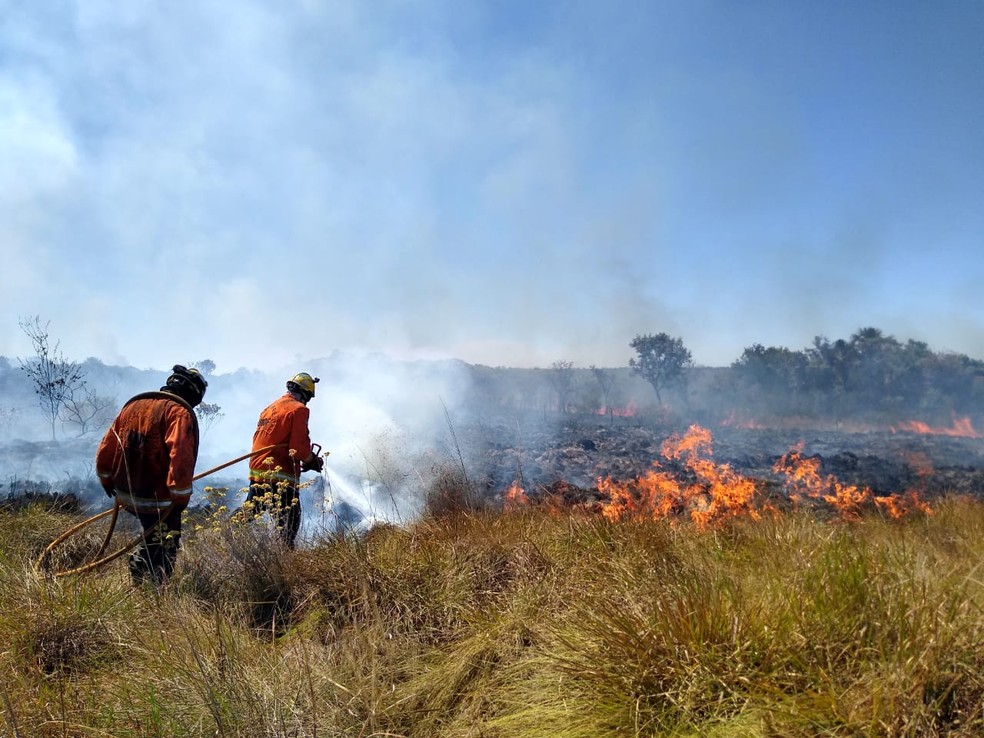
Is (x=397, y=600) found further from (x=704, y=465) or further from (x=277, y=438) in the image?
(x=704, y=465)

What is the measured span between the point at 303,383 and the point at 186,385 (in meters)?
1.28

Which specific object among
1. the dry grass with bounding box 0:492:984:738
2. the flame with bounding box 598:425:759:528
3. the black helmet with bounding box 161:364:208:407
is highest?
the black helmet with bounding box 161:364:208:407

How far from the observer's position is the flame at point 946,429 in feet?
79.6

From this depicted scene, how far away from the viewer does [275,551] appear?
365 centimetres

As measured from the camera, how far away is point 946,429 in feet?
84.8

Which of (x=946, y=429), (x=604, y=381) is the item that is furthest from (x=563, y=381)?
(x=946, y=429)

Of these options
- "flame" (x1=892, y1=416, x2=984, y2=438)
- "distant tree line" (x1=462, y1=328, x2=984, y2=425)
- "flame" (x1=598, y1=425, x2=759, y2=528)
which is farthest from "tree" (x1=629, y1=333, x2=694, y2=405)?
"flame" (x1=598, y1=425, x2=759, y2=528)

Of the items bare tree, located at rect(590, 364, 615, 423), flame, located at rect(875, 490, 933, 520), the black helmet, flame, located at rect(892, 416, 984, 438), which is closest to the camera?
the black helmet

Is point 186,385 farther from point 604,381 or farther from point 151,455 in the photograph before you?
point 604,381

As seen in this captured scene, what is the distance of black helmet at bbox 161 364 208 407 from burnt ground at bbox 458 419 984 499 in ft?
16.4

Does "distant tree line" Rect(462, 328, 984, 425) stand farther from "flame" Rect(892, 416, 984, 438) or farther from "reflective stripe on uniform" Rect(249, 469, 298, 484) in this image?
"reflective stripe on uniform" Rect(249, 469, 298, 484)

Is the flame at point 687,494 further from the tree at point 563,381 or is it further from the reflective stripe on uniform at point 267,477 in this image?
the tree at point 563,381

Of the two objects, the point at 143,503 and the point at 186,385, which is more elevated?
the point at 186,385

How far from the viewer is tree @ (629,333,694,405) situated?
34938mm
